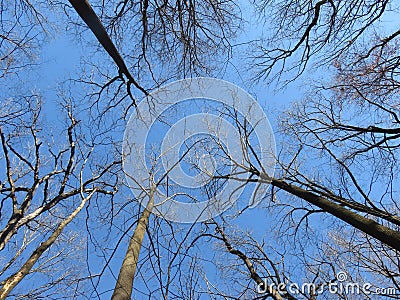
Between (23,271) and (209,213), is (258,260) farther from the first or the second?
(23,271)

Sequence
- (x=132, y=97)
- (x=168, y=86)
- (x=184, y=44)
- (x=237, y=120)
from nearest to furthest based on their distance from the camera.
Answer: (x=184, y=44), (x=168, y=86), (x=132, y=97), (x=237, y=120)

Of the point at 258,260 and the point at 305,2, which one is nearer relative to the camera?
the point at 305,2

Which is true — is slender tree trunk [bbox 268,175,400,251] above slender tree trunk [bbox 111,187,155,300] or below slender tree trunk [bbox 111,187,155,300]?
above

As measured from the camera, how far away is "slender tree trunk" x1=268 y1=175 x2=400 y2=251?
2.74 m

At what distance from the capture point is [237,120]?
4.70 m

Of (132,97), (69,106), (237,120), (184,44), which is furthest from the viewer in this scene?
(69,106)

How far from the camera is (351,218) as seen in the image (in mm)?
3193

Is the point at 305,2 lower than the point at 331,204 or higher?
higher

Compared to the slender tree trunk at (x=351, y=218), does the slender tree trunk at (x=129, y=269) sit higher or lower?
lower

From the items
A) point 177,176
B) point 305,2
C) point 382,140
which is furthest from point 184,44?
point 382,140

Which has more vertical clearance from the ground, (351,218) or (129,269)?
(351,218)

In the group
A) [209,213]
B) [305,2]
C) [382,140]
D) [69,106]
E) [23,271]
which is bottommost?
[23,271]

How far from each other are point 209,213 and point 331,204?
5.85 ft

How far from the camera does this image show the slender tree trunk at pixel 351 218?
2736mm
